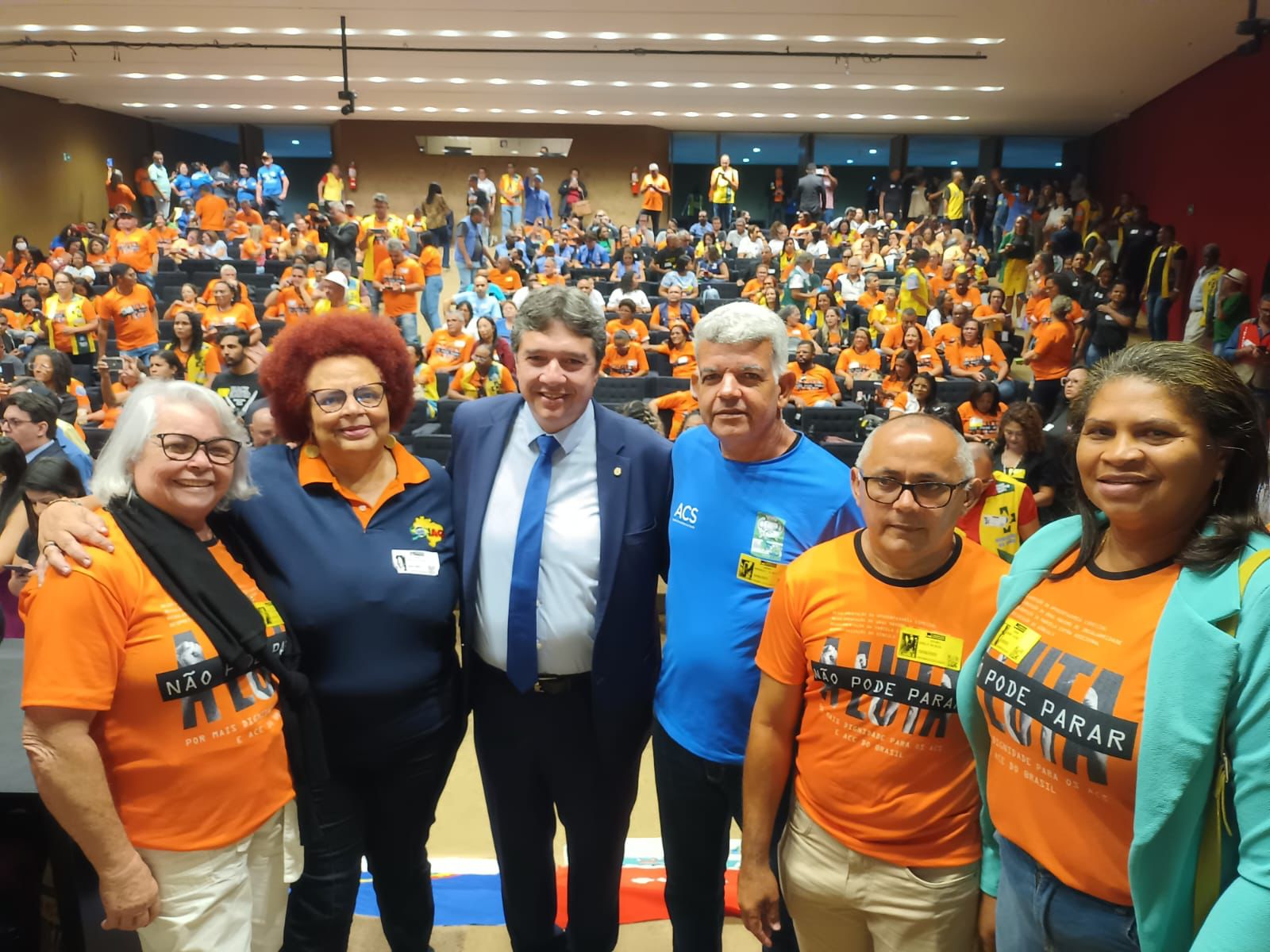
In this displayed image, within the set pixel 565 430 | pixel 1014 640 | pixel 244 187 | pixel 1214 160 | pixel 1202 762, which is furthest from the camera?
pixel 244 187

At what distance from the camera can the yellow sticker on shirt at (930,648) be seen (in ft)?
4.92

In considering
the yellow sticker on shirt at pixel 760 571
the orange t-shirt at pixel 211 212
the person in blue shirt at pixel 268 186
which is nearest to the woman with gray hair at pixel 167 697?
the yellow sticker on shirt at pixel 760 571

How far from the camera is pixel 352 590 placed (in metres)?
1.79

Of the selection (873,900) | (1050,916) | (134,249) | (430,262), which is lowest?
(873,900)

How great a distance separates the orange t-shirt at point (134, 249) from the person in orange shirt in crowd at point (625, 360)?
7123mm

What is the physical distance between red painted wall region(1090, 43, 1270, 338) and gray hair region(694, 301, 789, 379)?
39.8 feet

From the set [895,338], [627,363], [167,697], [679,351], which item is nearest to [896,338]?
[895,338]

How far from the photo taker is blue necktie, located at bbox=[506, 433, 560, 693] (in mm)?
1918

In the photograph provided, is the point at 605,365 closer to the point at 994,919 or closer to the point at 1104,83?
the point at 994,919

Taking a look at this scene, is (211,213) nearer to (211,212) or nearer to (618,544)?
(211,212)

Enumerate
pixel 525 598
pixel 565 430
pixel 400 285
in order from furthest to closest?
pixel 400 285 < pixel 565 430 < pixel 525 598

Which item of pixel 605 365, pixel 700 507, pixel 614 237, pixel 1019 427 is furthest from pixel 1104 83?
pixel 700 507

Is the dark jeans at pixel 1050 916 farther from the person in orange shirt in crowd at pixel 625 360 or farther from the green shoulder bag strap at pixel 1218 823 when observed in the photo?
the person in orange shirt in crowd at pixel 625 360

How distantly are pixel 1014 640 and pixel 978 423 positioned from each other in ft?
17.9
